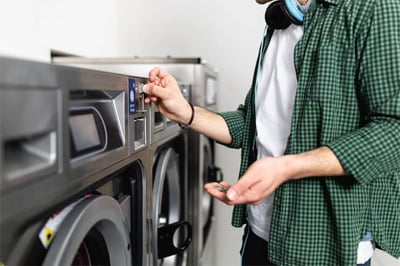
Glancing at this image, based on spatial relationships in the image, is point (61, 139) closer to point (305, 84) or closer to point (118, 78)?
point (118, 78)

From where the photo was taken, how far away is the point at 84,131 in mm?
568

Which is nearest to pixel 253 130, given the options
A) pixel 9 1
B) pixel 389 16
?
pixel 389 16

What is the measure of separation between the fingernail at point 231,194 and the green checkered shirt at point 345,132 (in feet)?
0.63

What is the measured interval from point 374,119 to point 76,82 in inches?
19.7

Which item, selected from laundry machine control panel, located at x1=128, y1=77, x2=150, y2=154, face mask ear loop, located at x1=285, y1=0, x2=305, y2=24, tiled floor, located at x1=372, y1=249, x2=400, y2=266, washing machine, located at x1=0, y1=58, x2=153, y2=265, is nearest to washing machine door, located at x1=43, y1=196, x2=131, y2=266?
washing machine, located at x1=0, y1=58, x2=153, y2=265

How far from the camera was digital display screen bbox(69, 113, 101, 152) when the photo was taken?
0.53 m

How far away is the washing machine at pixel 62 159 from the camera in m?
0.40

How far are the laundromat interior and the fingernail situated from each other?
196 millimetres

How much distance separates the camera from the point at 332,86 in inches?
29.0

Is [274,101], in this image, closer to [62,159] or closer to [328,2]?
[328,2]

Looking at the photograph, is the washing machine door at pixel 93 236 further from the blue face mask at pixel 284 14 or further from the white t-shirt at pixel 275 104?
the blue face mask at pixel 284 14

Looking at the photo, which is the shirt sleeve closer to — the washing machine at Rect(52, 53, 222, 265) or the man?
the man

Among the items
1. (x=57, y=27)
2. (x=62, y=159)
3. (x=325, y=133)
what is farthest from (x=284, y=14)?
(x=57, y=27)

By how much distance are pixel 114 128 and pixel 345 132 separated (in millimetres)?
426
